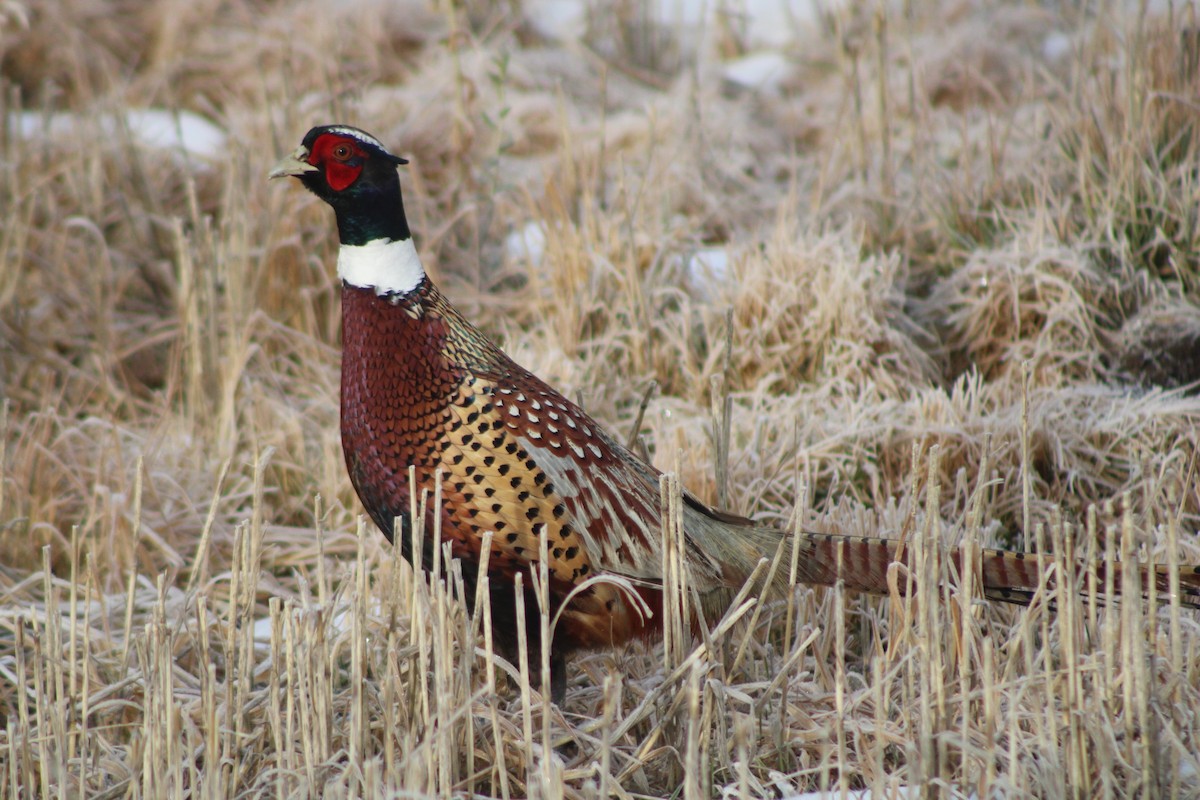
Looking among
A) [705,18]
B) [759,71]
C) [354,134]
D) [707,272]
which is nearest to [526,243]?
[707,272]

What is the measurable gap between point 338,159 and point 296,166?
0.29 ft

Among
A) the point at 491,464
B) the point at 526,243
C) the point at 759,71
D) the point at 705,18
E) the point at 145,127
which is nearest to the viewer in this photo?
the point at 491,464

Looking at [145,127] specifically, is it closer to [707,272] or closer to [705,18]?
[707,272]

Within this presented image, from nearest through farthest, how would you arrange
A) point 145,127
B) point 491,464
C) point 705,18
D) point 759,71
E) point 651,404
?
point 491,464 < point 651,404 < point 145,127 < point 759,71 < point 705,18

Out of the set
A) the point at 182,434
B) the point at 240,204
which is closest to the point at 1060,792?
the point at 182,434

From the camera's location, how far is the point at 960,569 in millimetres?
2477

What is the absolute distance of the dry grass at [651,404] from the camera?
7.07 ft

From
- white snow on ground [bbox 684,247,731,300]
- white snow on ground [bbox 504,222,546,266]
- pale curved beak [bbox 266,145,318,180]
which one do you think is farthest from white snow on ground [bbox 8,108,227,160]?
pale curved beak [bbox 266,145,318,180]

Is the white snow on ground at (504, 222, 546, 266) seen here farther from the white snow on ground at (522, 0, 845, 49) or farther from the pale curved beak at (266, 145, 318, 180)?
the white snow on ground at (522, 0, 845, 49)

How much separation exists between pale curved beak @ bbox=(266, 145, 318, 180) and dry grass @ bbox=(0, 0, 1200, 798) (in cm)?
69

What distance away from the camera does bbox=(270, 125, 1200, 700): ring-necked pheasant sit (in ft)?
8.09

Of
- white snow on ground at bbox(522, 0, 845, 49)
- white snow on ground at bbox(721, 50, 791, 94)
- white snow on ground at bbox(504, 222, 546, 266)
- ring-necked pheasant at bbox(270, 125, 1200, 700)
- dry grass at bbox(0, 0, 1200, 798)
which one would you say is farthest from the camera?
white snow on ground at bbox(522, 0, 845, 49)

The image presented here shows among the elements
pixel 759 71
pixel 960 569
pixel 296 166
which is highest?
pixel 759 71

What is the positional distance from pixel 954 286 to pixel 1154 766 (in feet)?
7.72
